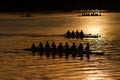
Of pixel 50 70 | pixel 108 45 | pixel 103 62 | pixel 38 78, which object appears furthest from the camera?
pixel 108 45

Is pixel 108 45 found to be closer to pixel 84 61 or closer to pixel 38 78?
pixel 84 61

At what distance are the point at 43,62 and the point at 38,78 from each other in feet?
28.6

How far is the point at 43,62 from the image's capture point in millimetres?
49562

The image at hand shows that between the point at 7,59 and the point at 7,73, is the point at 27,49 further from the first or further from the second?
the point at 7,73

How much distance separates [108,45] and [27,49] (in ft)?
35.6

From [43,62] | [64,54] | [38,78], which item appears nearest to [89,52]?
[64,54]

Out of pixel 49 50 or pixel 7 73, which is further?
pixel 49 50

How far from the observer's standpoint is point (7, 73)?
141ft

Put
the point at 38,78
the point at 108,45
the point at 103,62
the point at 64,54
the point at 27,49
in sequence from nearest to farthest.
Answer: the point at 38,78 < the point at 103,62 < the point at 64,54 < the point at 27,49 < the point at 108,45

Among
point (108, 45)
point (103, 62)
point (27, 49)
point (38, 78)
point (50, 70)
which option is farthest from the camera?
point (108, 45)

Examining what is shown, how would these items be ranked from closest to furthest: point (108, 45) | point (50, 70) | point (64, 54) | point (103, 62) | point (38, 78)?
point (38, 78) < point (50, 70) < point (103, 62) < point (64, 54) < point (108, 45)

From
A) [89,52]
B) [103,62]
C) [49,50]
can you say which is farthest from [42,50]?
[103,62]

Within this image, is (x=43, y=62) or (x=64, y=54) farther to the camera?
(x=64, y=54)

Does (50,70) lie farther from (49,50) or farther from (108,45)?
(108,45)
